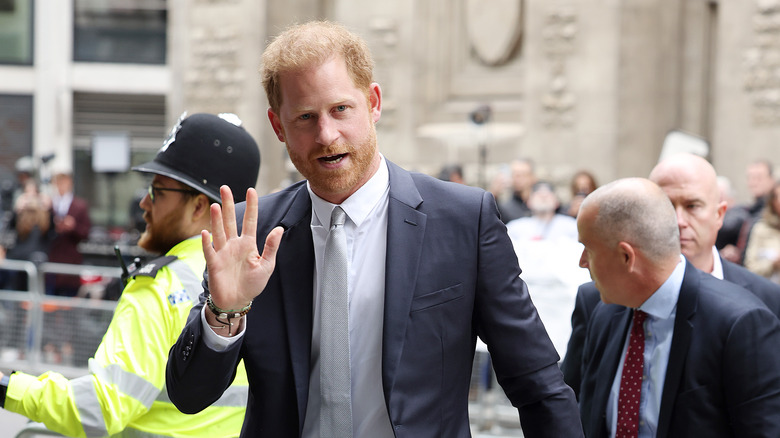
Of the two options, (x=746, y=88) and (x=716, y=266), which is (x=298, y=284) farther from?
(x=746, y=88)

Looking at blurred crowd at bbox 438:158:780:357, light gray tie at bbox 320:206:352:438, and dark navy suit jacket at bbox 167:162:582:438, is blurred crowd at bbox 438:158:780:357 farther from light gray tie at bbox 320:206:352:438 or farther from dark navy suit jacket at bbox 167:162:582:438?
light gray tie at bbox 320:206:352:438

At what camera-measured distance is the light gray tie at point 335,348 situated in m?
2.53

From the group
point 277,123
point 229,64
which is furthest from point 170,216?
point 229,64

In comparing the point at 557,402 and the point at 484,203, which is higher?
the point at 484,203

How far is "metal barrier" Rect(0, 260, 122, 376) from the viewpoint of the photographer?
9.55 m

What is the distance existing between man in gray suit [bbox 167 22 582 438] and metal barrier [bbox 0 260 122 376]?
7139mm

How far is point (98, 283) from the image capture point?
10547mm

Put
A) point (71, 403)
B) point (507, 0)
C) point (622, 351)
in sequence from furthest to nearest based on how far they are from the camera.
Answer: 1. point (507, 0)
2. point (622, 351)
3. point (71, 403)

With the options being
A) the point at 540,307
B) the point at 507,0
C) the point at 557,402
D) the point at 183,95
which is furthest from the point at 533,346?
the point at 183,95

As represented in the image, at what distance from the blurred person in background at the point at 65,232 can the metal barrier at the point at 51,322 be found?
Result: 10cm

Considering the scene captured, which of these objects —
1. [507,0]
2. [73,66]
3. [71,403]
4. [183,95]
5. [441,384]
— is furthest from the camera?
[73,66]

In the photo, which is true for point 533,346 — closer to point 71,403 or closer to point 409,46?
point 71,403

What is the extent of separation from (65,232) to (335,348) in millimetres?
11322

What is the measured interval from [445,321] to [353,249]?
298 millimetres
